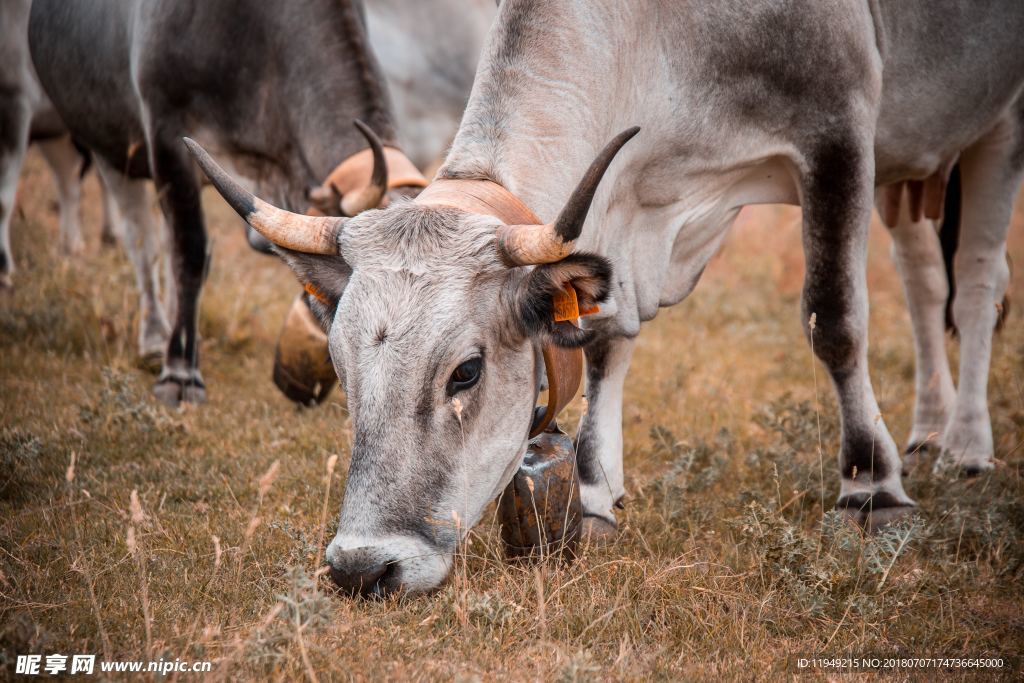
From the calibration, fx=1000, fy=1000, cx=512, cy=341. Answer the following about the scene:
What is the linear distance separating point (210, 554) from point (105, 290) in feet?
15.8

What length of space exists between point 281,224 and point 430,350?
737 millimetres

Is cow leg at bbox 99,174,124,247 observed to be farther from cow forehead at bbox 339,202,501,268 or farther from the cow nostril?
the cow nostril

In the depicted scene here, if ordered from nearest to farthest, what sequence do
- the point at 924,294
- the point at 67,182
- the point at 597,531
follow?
1. the point at 597,531
2. the point at 924,294
3. the point at 67,182

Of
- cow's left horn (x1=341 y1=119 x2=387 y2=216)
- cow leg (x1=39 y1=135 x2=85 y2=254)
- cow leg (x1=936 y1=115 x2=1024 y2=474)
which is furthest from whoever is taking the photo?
cow leg (x1=39 y1=135 x2=85 y2=254)

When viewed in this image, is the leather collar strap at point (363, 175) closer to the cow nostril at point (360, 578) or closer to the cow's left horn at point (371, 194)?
the cow's left horn at point (371, 194)

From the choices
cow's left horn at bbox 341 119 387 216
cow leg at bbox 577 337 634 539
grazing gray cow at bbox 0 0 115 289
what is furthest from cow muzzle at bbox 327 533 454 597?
grazing gray cow at bbox 0 0 115 289

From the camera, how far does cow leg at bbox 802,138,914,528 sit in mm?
3959

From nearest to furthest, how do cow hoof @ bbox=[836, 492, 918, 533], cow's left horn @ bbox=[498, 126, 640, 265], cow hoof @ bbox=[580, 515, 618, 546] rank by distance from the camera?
cow's left horn @ bbox=[498, 126, 640, 265] → cow hoof @ bbox=[580, 515, 618, 546] → cow hoof @ bbox=[836, 492, 918, 533]

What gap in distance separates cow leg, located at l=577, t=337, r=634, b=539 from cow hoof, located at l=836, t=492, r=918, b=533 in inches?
36.6

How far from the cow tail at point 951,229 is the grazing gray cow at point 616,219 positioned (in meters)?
0.17

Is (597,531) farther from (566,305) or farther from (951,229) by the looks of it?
(951,229)

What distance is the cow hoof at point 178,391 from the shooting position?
19.4ft

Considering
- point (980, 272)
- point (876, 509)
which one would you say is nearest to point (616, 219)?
point (876, 509)

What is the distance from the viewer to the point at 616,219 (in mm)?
3906
